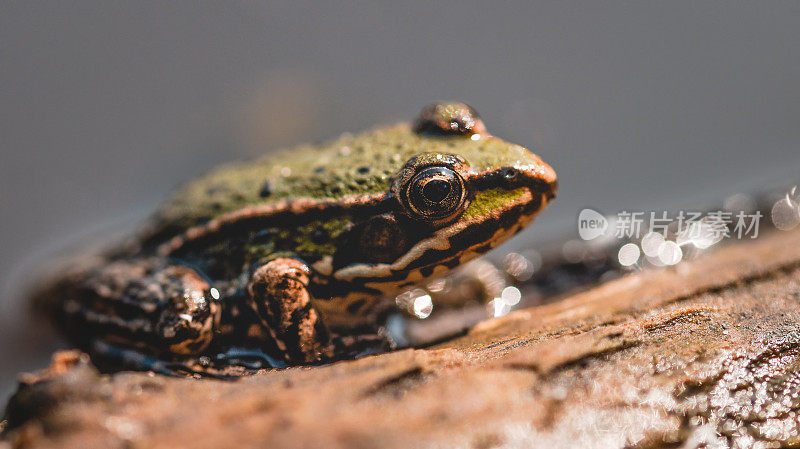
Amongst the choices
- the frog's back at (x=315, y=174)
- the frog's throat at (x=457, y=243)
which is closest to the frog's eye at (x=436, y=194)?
the frog's throat at (x=457, y=243)

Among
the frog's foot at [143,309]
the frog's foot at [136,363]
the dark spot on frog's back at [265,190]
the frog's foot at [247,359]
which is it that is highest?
→ the dark spot on frog's back at [265,190]

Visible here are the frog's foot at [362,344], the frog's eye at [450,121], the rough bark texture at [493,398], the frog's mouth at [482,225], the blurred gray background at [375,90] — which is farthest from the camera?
the blurred gray background at [375,90]

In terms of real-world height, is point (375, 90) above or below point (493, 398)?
above

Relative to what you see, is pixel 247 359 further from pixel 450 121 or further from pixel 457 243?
pixel 450 121

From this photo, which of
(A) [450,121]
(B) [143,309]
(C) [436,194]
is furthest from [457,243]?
(B) [143,309]

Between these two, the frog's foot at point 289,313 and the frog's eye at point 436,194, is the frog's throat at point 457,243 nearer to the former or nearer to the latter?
the frog's eye at point 436,194

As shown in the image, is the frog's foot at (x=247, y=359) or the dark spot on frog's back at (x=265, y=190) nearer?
the frog's foot at (x=247, y=359)

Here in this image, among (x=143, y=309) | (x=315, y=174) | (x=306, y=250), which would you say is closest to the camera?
(x=143, y=309)

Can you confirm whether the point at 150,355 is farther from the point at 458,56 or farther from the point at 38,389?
the point at 458,56
